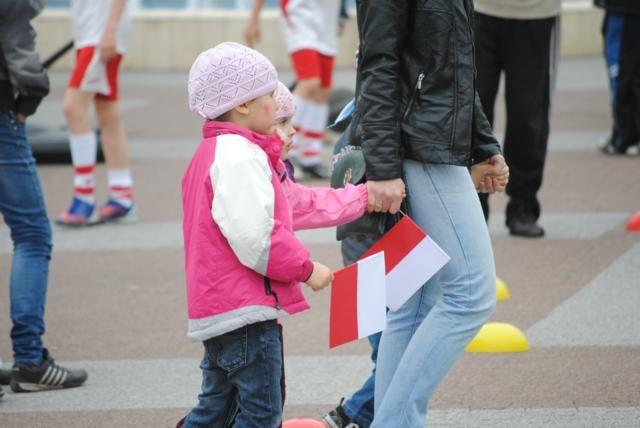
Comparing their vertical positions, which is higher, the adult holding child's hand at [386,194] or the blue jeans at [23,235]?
the adult holding child's hand at [386,194]

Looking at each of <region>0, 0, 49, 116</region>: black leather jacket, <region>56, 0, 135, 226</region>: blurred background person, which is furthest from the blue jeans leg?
<region>56, 0, 135, 226</region>: blurred background person

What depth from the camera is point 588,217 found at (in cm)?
829

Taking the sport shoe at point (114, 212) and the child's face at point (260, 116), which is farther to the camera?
the sport shoe at point (114, 212)

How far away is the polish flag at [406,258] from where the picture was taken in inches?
148

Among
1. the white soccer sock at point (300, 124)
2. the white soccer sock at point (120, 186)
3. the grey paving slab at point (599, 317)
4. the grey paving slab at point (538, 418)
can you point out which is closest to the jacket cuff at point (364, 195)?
the grey paving slab at point (538, 418)

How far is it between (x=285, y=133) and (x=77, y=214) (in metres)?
4.97

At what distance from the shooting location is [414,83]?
12.2ft

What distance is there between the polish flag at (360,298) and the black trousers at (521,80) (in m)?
3.13

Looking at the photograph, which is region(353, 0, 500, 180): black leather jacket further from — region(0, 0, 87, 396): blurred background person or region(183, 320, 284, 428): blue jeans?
region(0, 0, 87, 396): blurred background person

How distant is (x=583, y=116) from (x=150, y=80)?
23.2 feet

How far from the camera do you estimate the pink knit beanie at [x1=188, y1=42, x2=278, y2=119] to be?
3.68m

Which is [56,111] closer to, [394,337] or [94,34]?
[94,34]

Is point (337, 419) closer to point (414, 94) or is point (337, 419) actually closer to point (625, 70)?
point (414, 94)

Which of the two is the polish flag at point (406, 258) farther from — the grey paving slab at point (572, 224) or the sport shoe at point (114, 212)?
the sport shoe at point (114, 212)
